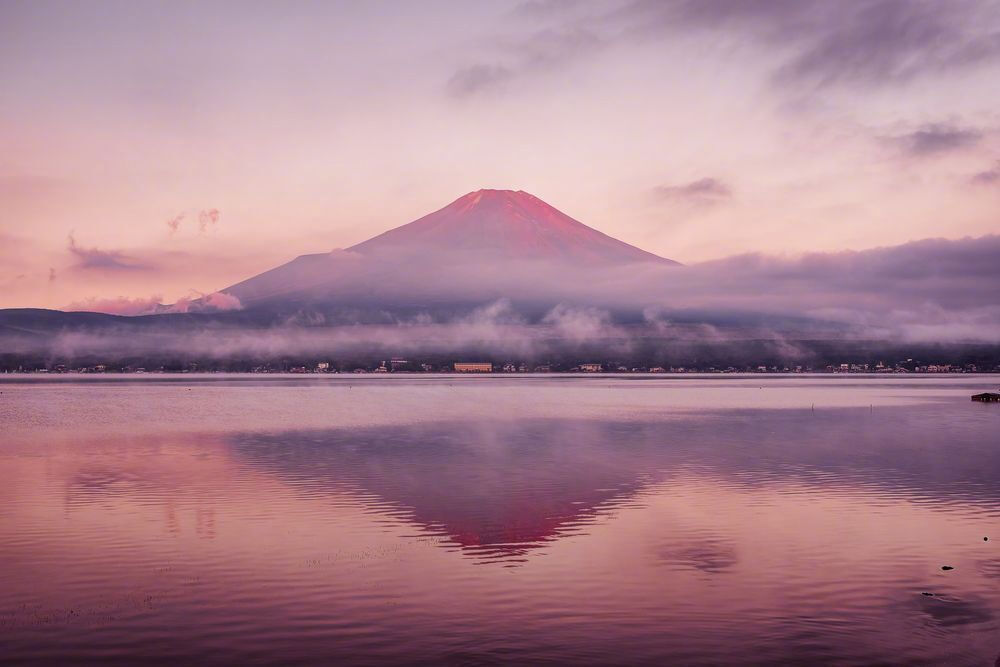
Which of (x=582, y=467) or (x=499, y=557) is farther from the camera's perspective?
(x=582, y=467)

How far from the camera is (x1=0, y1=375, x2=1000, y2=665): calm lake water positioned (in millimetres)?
20953

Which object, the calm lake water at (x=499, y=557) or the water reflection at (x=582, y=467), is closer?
the calm lake water at (x=499, y=557)

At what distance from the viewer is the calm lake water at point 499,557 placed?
2095 centimetres

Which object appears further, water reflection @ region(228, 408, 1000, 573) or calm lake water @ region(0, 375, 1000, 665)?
water reflection @ region(228, 408, 1000, 573)

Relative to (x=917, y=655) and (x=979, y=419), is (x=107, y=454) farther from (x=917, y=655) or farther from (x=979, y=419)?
(x=979, y=419)

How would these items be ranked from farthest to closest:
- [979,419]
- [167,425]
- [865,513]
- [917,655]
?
1. [979,419]
2. [167,425]
3. [865,513]
4. [917,655]

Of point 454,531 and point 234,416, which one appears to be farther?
point 234,416

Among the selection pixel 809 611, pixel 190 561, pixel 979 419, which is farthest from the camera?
pixel 979 419

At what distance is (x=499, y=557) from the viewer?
29.9m

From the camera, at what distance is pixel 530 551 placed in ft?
101

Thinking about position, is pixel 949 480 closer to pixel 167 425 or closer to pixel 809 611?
pixel 809 611

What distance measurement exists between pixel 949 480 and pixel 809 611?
3269cm

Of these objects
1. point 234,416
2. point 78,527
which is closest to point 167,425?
point 234,416

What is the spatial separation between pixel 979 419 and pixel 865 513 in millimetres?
83826
